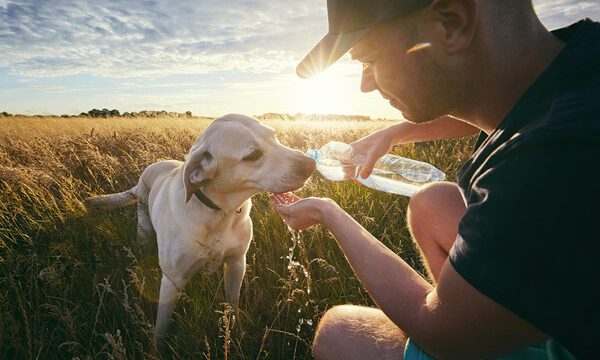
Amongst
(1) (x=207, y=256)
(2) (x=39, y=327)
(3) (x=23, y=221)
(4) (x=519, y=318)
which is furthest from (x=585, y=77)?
(3) (x=23, y=221)

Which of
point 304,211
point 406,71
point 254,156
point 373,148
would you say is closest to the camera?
point 406,71

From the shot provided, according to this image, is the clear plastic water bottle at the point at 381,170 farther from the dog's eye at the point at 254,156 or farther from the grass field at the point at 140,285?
the dog's eye at the point at 254,156

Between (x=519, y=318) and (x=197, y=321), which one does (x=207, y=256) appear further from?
(x=519, y=318)

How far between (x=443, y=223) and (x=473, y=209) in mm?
1300

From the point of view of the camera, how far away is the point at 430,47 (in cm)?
169

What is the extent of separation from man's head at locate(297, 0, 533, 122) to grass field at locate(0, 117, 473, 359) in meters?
1.42

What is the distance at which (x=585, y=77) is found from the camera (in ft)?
4.37

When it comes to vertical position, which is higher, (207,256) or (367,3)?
(367,3)

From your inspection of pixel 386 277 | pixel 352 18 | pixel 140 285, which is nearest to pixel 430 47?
pixel 352 18

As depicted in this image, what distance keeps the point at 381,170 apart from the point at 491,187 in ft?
13.6

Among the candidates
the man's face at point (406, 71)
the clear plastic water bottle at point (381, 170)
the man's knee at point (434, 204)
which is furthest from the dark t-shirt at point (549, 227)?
the clear plastic water bottle at point (381, 170)

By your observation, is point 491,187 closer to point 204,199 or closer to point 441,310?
point 441,310

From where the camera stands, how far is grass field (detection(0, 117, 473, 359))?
110 inches

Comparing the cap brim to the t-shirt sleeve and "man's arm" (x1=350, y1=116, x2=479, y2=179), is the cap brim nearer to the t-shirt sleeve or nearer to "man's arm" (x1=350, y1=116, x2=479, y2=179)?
the t-shirt sleeve
